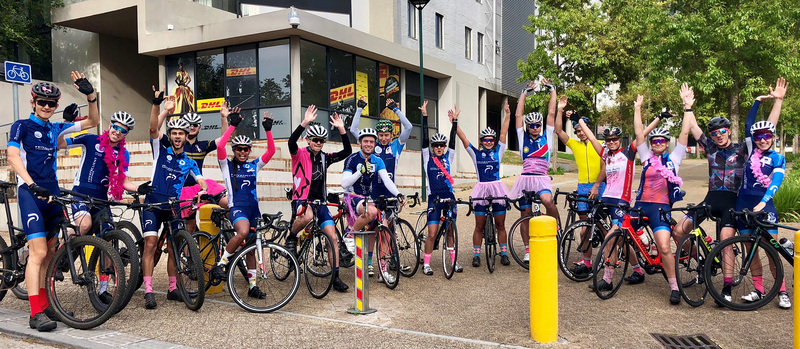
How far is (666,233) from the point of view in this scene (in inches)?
255

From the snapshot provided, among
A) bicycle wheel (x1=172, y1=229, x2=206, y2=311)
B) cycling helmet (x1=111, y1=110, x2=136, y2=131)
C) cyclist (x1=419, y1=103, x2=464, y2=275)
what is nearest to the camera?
bicycle wheel (x1=172, y1=229, x2=206, y2=311)

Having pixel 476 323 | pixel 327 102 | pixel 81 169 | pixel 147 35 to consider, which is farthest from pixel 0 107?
pixel 476 323

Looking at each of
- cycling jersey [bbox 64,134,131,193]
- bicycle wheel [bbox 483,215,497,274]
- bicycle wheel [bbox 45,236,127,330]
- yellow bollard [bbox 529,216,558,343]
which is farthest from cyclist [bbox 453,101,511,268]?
bicycle wheel [bbox 45,236,127,330]

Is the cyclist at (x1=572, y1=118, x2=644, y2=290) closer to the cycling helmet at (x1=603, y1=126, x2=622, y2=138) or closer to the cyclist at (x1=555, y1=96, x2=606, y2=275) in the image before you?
the cycling helmet at (x1=603, y1=126, x2=622, y2=138)

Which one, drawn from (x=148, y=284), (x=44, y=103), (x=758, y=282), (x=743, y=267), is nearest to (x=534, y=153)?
(x=743, y=267)

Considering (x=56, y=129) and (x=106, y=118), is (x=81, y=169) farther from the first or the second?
(x=106, y=118)

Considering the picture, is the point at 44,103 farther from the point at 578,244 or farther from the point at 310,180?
the point at 578,244

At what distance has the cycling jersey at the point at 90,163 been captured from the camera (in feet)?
20.5

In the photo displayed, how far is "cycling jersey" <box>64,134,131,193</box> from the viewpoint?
6.25 m

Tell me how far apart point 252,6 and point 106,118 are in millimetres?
7072

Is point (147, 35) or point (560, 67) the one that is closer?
point (147, 35)

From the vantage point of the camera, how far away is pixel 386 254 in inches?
289

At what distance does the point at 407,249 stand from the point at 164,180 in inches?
119

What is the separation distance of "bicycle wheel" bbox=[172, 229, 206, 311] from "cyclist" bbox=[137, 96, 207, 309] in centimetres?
17
